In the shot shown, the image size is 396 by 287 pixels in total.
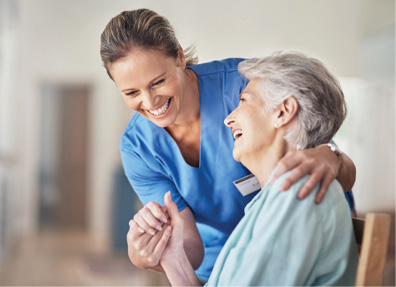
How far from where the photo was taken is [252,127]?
4.08ft

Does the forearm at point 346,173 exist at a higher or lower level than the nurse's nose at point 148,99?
lower

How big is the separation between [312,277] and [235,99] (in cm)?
66

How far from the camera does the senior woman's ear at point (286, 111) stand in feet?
4.00

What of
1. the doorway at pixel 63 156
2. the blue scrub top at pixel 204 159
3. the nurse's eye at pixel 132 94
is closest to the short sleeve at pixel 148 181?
the blue scrub top at pixel 204 159

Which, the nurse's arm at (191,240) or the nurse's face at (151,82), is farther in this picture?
the nurse's arm at (191,240)

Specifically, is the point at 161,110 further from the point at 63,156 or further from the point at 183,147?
the point at 63,156

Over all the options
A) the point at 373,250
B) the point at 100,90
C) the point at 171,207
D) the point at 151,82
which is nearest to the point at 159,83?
the point at 151,82

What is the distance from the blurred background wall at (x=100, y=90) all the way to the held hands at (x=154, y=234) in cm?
361

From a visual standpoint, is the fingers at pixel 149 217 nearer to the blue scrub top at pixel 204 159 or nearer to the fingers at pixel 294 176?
the blue scrub top at pixel 204 159

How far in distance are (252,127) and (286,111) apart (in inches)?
3.6

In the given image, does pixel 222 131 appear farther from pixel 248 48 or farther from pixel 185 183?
pixel 248 48

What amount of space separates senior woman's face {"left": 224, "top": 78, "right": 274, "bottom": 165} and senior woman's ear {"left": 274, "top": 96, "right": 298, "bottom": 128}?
0.07 feet

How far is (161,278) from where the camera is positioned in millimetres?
3279

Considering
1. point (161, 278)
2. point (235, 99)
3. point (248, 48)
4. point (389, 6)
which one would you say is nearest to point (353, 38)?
point (389, 6)
